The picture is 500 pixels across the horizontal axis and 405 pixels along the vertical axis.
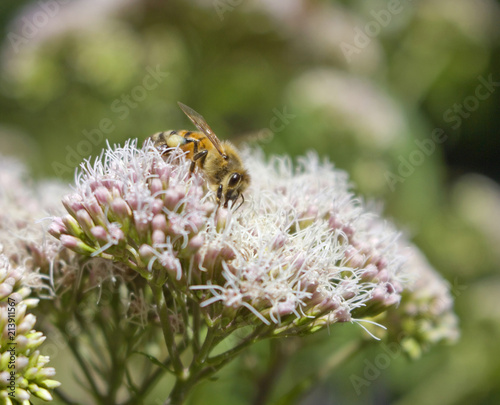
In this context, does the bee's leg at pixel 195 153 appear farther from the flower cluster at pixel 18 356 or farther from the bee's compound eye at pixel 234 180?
the flower cluster at pixel 18 356

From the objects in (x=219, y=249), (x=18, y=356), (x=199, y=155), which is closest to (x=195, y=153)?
(x=199, y=155)

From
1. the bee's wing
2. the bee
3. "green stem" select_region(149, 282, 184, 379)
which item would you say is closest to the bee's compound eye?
the bee

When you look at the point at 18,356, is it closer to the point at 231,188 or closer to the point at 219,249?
the point at 219,249

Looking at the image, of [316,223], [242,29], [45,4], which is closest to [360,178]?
[242,29]

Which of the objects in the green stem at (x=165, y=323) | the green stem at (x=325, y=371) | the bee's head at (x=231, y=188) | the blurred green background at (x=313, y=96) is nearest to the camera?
the green stem at (x=165, y=323)

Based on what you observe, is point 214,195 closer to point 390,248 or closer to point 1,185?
point 390,248

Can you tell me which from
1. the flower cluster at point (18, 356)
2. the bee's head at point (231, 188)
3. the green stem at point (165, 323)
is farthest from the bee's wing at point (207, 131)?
the flower cluster at point (18, 356)
